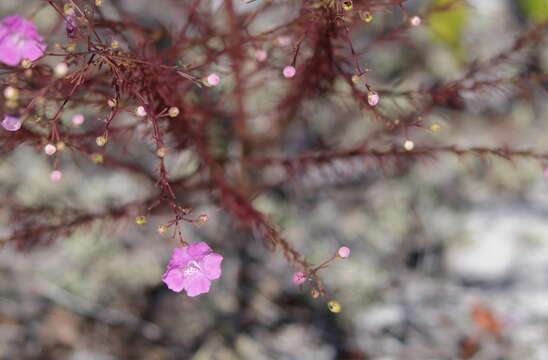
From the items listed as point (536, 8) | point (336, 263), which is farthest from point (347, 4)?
point (536, 8)


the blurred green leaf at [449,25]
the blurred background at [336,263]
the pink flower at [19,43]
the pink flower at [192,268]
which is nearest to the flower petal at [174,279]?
the pink flower at [192,268]

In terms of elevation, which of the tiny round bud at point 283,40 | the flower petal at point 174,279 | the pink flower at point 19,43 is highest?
the tiny round bud at point 283,40

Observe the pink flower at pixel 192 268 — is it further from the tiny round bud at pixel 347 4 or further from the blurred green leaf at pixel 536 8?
the blurred green leaf at pixel 536 8

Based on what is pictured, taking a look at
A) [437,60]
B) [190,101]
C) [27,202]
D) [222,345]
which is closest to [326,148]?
[190,101]

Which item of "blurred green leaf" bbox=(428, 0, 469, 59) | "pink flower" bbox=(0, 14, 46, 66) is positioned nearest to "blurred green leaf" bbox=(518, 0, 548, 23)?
"blurred green leaf" bbox=(428, 0, 469, 59)

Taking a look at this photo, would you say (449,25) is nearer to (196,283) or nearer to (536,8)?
(536,8)

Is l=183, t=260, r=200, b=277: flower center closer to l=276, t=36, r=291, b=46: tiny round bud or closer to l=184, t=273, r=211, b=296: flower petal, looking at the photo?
l=184, t=273, r=211, b=296: flower petal
